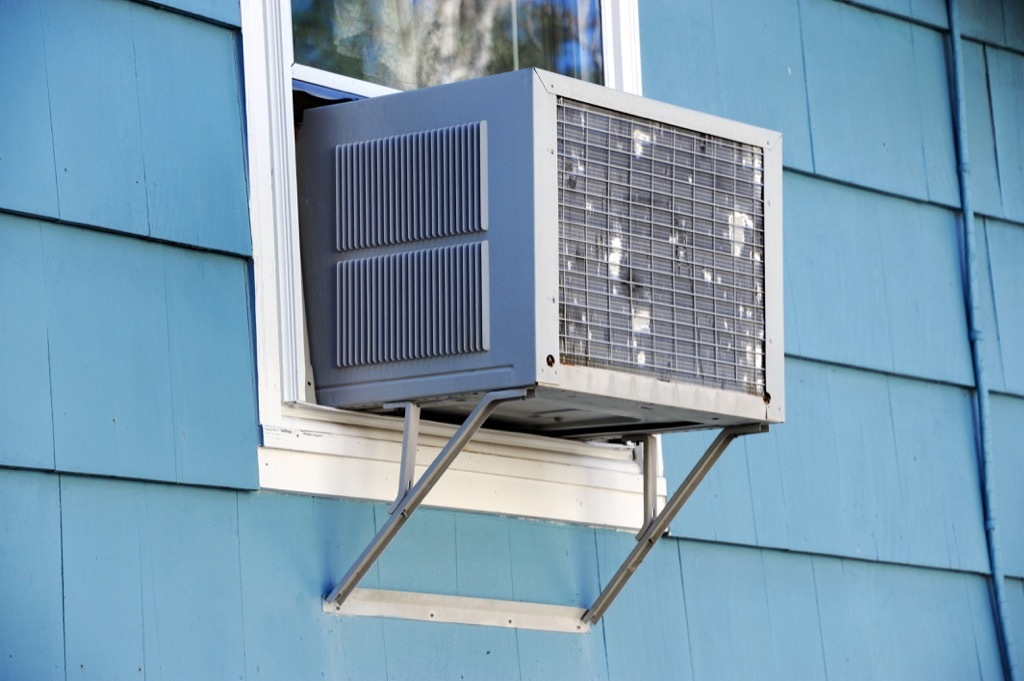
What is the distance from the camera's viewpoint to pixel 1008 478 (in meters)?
4.35

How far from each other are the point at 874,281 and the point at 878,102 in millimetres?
479

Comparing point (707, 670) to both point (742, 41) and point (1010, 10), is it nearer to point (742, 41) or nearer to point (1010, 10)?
point (742, 41)

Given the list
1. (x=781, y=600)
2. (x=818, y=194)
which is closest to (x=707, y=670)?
(x=781, y=600)

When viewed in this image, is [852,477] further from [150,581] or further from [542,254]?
[150,581]

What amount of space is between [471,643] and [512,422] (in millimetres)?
440

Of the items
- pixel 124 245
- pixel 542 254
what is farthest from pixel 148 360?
pixel 542 254

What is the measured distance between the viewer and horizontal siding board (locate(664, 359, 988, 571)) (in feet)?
12.4

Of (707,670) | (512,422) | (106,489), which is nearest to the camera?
(106,489)

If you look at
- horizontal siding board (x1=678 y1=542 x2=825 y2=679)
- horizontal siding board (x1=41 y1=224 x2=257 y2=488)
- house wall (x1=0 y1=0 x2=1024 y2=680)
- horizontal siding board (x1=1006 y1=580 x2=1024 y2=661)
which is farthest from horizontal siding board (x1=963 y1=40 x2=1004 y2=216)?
horizontal siding board (x1=41 y1=224 x2=257 y2=488)

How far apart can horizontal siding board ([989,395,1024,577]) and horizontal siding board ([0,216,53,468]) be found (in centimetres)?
252

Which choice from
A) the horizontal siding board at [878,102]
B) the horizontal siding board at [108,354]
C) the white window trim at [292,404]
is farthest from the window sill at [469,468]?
the horizontal siding board at [878,102]

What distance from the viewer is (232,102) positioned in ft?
10.0

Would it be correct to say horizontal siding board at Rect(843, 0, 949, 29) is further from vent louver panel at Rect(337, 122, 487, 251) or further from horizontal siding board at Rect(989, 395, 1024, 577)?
vent louver panel at Rect(337, 122, 487, 251)

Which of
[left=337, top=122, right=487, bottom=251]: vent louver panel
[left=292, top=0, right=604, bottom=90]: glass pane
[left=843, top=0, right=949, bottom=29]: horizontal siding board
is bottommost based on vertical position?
[left=337, top=122, right=487, bottom=251]: vent louver panel
